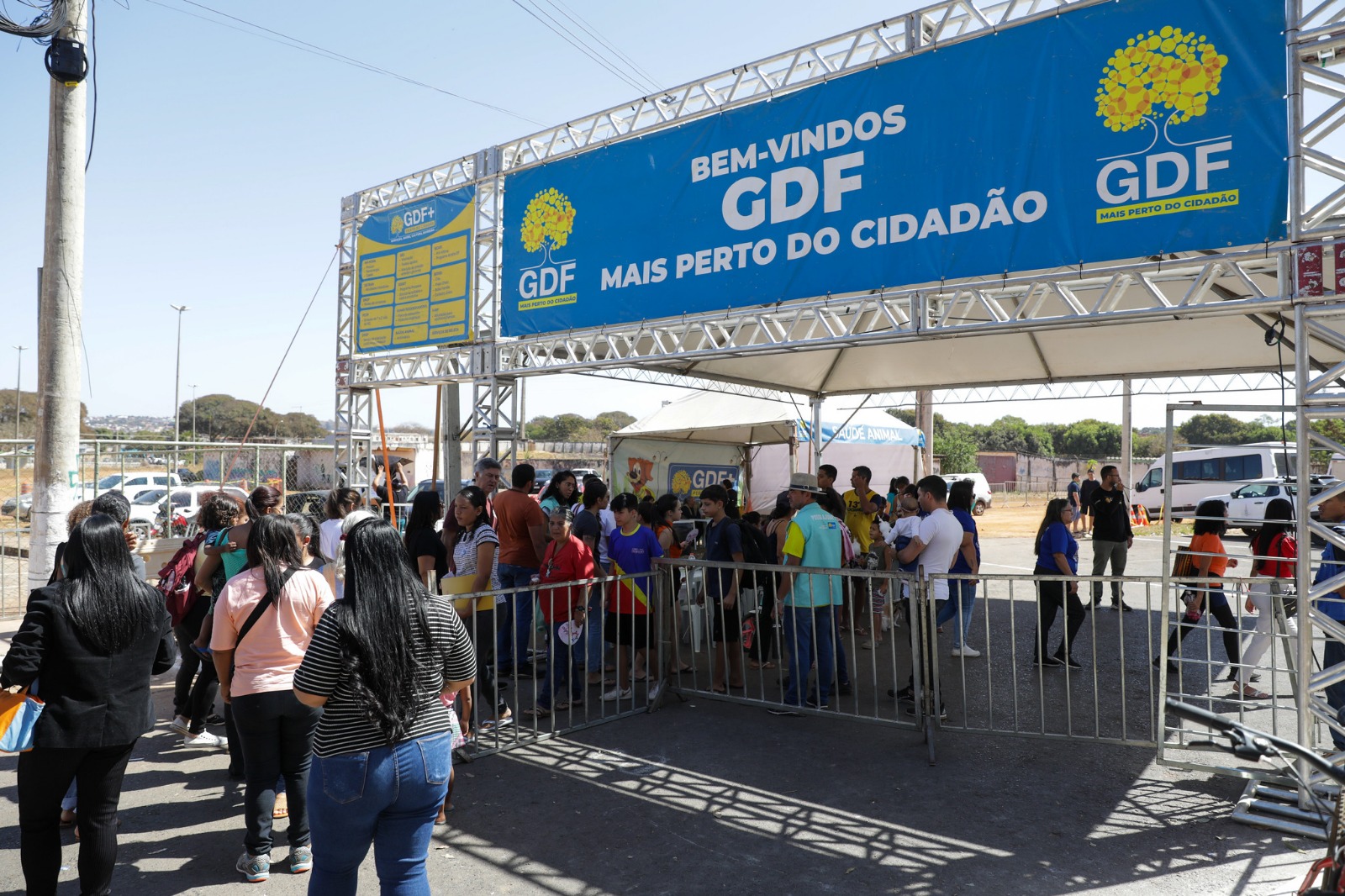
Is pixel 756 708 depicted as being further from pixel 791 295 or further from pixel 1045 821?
pixel 791 295

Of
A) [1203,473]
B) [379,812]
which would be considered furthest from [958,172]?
[1203,473]

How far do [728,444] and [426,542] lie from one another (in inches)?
513

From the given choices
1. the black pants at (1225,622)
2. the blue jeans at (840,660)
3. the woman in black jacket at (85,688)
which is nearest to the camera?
the woman in black jacket at (85,688)

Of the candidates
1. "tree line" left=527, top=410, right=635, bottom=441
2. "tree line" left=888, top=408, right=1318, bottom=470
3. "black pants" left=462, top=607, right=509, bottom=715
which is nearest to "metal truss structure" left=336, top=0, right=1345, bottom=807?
"black pants" left=462, top=607, right=509, bottom=715

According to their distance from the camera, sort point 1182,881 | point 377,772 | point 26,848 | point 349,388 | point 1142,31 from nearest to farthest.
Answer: point 377,772 → point 26,848 → point 1182,881 → point 1142,31 → point 349,388

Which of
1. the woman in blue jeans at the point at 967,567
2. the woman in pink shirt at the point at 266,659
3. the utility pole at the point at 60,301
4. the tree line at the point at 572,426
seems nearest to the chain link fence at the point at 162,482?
the utility pole at the point at 60,301

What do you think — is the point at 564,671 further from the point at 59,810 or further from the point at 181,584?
the point at 59,810

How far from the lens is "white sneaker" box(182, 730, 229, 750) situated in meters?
5.60

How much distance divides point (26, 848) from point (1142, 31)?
747cm

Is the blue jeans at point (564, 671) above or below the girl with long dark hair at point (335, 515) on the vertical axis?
below

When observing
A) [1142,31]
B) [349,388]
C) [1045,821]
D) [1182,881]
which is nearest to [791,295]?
[1142,31]

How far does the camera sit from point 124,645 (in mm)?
3355

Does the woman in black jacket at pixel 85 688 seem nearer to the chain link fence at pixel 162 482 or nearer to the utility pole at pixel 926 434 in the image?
the chain link fence at pixel 162 482

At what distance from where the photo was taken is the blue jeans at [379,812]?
2600mm
